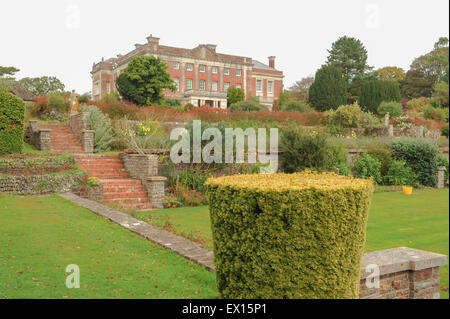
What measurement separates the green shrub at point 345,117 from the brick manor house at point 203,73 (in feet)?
73.2

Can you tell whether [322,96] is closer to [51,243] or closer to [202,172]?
[202,172]

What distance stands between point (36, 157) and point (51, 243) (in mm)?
6781

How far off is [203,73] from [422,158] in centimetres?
3636

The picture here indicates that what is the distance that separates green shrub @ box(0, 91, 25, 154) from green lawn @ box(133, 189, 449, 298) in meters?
5.37

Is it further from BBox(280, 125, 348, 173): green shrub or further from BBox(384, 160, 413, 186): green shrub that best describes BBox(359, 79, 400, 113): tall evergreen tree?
BBox(280, 125, 348, 173): green shrub

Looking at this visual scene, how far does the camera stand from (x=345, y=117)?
22.3m

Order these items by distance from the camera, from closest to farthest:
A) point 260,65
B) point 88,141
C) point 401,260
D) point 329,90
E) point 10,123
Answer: point 401,260 → point 10,123 → point 88,141 → point 329,90 → point 260,65

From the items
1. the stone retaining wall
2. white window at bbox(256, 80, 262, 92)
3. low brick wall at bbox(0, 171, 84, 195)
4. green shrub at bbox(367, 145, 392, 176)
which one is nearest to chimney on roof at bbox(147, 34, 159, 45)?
white window at bbox(256, 80, 262, 92)

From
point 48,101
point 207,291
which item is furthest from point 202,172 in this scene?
point 48,101

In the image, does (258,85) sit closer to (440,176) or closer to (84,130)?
(440,176)

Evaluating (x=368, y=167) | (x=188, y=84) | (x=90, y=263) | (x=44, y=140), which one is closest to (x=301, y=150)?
(x=368, y=167)

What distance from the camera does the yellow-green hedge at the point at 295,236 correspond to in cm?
296

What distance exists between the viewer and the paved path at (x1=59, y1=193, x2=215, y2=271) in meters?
4.56
